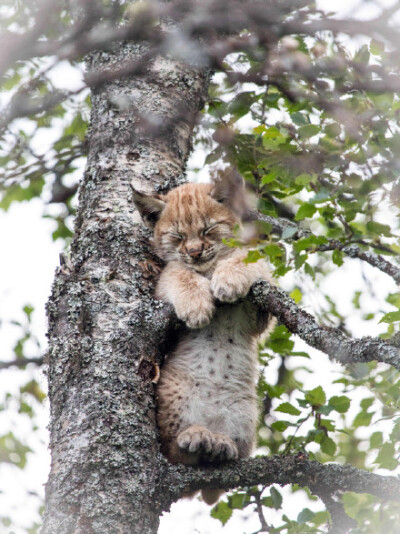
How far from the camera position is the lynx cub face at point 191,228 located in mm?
4141

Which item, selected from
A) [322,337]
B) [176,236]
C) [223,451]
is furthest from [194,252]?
[322,337]

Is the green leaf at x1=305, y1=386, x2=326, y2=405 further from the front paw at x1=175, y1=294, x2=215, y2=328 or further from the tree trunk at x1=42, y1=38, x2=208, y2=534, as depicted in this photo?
the tree trunk at x1=42, y1=38, x2=208, y2=534

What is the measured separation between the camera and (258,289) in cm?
325

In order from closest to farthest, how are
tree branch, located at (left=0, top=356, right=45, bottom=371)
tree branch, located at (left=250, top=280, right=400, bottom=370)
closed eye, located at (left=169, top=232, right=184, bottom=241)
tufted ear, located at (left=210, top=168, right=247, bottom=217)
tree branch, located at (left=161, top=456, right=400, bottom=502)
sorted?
tree branch, located at (left=250, top=280, right=400, bottom=370), tree branch, located at (left=161, top=456, right=400, bottom=502), tufted ear, located at (left=210, top=168, right=247, bottom=217), closed eye, located at (left=169, top=232, right=184, bottom=241), tree branch, located at (left=0, top=356, right=45, bottom=371)

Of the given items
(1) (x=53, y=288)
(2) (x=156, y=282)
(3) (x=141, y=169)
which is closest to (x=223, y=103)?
(3) (x=141, y=169)

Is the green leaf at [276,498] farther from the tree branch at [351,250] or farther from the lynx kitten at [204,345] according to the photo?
the tree branch at [351,250]

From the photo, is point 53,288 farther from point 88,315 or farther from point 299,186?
point 299,186

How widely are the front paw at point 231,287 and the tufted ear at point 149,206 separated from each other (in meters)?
0.58

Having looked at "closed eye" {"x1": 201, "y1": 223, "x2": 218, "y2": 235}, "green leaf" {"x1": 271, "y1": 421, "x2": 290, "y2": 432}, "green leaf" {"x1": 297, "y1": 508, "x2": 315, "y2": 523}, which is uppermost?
"closed eye" {"x1": 201, "y1": 223, "x2": 218, "y2": 235}

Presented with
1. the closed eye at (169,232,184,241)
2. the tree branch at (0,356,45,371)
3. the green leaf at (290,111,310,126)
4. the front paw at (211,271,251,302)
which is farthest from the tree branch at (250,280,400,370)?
the tree branch at (0,356,45,371)

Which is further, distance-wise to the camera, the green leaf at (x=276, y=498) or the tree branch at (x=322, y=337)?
the green leaf at (x=276, y=498)

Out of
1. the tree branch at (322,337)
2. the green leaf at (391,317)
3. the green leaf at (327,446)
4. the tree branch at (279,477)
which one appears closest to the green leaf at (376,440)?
→ the green leaf at (327,446)

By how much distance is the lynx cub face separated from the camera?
4.14m

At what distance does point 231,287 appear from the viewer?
142 inches
